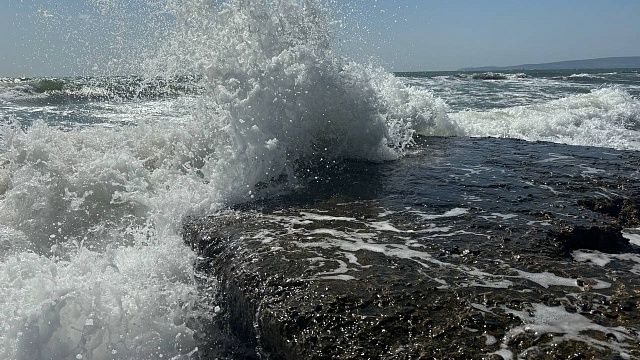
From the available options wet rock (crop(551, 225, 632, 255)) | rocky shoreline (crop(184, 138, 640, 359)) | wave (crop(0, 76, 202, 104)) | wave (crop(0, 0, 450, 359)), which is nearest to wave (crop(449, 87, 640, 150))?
wave (crop(0, 0, 450, 359))

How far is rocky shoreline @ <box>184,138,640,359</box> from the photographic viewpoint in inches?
88.4

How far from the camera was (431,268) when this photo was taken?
2939mm

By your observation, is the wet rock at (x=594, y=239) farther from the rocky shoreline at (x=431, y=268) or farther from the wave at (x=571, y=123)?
the wave at (x=571, y=123)

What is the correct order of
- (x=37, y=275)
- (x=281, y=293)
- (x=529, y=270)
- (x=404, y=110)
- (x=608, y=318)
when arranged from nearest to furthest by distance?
(x=608, y=318) → (x=281, y=293) → (x=529, y=270) → (x=37, y=275) → (x=404, y=110)

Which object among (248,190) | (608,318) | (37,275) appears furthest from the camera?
(248,190)

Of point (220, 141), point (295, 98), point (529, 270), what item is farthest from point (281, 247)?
point (295, 98)

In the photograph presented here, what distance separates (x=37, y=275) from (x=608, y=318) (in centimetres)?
353

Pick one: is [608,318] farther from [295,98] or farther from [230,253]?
[295,98]

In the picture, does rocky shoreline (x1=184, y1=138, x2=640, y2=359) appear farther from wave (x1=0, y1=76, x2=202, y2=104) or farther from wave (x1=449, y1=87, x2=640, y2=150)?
wave (x1=0, y1=76, x2=202, y2=104)

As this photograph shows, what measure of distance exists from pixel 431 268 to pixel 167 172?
4.03 m

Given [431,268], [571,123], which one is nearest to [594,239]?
[431,268]

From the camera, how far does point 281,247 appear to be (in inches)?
132

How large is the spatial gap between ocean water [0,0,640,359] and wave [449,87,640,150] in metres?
4.62

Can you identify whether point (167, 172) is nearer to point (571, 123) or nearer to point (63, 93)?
point (571, 123)
